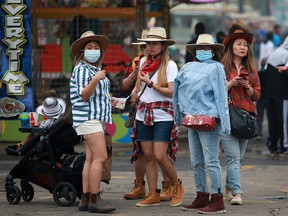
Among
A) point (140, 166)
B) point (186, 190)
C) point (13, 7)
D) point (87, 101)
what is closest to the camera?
point (87, 101)

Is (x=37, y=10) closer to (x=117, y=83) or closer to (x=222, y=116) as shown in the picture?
(x=117, y=83)

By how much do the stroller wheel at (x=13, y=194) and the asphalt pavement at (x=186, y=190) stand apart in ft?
0.18

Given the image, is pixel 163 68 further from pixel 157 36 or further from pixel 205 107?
pixel 205 107

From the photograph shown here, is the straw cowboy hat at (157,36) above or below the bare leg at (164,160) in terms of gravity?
above

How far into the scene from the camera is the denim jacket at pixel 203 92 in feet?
31.7

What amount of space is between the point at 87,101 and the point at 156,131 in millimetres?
804

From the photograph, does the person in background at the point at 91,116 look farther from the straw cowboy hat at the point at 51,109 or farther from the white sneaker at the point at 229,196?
the white sneaker at the point at 229,196

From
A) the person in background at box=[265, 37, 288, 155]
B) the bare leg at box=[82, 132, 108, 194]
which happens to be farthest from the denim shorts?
the person in background at box=[265, 37, 288, 155]

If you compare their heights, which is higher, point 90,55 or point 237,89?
point 90,55

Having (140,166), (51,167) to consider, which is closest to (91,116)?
(51,167)

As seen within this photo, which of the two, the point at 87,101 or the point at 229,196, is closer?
the point at 87,101

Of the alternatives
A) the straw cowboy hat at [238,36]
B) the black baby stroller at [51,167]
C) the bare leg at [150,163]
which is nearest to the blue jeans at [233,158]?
the bare leg at [150,163]

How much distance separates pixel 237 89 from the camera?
10.4m

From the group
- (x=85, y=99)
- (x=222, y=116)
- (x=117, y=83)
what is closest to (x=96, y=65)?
(x=85, y=99)
